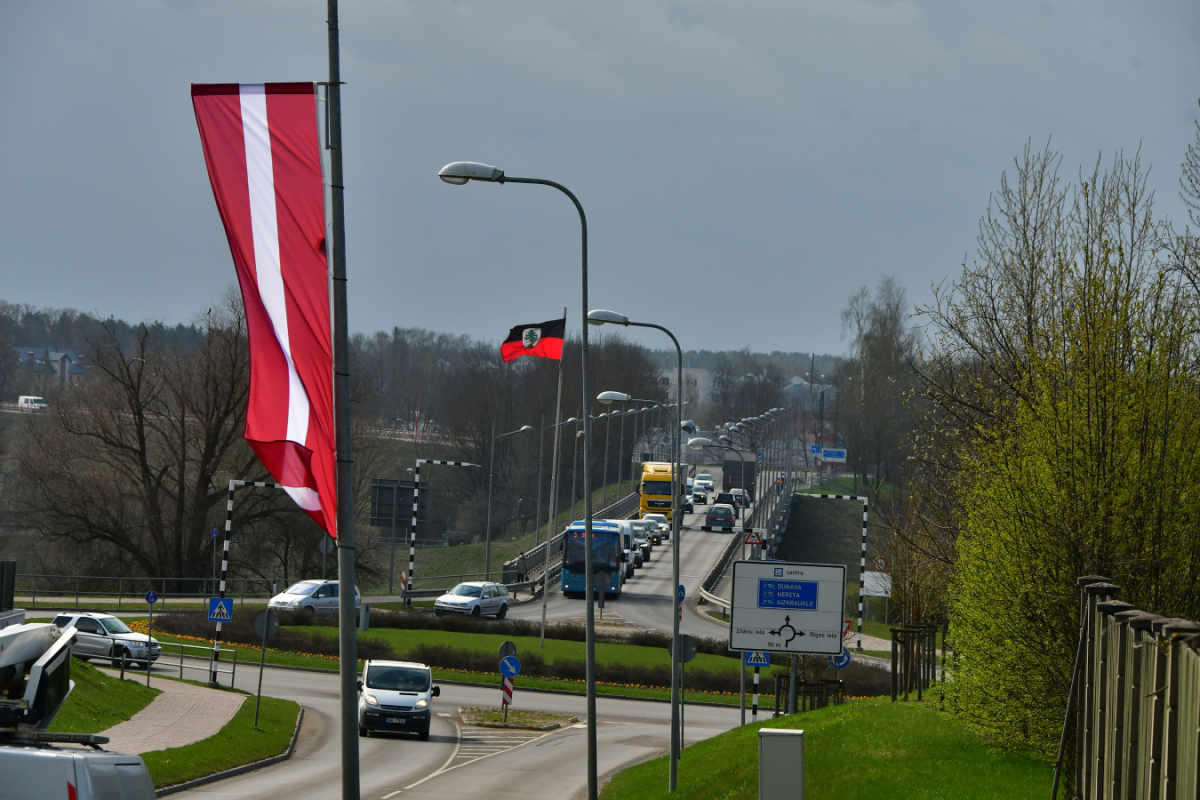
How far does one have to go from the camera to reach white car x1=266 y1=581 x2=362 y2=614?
45312mm

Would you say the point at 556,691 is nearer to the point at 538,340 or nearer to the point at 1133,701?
the point at 538,340

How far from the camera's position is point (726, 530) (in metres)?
87.6

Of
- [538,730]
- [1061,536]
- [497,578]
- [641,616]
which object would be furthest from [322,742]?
[497,578]

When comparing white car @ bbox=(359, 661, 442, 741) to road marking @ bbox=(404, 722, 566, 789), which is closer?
road marking @ bbox=(404, 722, 566, 789)

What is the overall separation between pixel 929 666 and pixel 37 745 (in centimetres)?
2635

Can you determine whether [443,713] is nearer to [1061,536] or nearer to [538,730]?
[538,730]

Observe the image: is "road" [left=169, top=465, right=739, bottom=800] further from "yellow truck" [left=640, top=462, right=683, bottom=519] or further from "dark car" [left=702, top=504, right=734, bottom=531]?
"dark car" [left=702, top=504, right=734, bottom=531]

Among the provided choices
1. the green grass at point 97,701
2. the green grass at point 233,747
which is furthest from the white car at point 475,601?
the green grass at point 97,701

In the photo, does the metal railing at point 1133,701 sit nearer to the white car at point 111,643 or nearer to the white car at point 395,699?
the white car at point 395,699

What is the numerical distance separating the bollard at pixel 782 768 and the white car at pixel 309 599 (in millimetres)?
35639

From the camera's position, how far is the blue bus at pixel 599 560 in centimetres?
5816

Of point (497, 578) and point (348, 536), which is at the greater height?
point (348, 536)

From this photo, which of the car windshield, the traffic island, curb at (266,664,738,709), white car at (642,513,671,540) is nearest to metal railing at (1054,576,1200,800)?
the car windshield

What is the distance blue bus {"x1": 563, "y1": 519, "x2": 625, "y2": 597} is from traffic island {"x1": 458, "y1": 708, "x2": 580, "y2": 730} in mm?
23626
